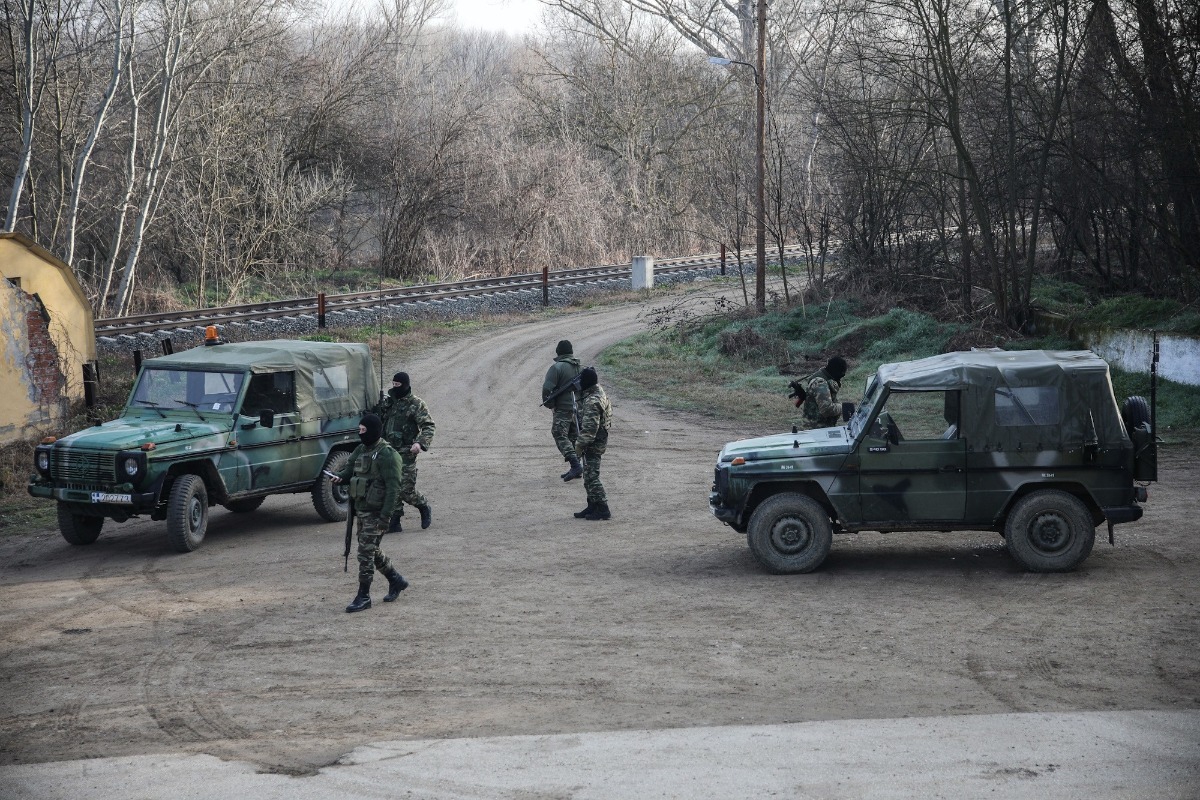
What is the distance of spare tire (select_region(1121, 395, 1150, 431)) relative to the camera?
9.59m

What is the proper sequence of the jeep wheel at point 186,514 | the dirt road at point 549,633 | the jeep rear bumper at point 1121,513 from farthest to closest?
the jeep wheel at point 186,514 → the jeep rear bumper at point 1121,513 → the dirt road at point 549,633

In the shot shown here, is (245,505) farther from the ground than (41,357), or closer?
closer

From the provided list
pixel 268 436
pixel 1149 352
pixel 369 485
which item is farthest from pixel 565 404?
pixel 1149 352

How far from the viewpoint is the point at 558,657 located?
26.8ft

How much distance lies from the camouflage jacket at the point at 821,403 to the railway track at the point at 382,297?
1493cm

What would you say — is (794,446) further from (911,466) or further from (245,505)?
(245,505)

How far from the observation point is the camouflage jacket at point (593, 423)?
12.2m

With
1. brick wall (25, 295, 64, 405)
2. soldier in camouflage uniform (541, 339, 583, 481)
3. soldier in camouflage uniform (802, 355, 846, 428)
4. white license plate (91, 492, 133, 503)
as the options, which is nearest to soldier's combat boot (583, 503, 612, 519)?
soldier in camouflage uniform (541, 339, 583, 481)

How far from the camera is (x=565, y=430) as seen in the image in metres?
14.4

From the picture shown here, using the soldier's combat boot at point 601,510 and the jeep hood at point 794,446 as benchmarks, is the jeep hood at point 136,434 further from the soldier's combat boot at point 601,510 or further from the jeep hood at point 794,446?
the jeep hood at point 794,446

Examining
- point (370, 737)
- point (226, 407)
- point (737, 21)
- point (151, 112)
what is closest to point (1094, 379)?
point (370, 737)

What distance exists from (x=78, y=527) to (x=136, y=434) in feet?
4.62

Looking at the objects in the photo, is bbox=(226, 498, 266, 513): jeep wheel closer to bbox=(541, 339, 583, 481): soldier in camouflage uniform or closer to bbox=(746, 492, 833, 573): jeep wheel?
bbox=(541, 339, 583, 481): soldier in camouflage uniform

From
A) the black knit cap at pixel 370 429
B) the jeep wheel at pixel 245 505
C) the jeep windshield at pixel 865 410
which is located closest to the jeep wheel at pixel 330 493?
the jeep wheel at pixel 245 505
